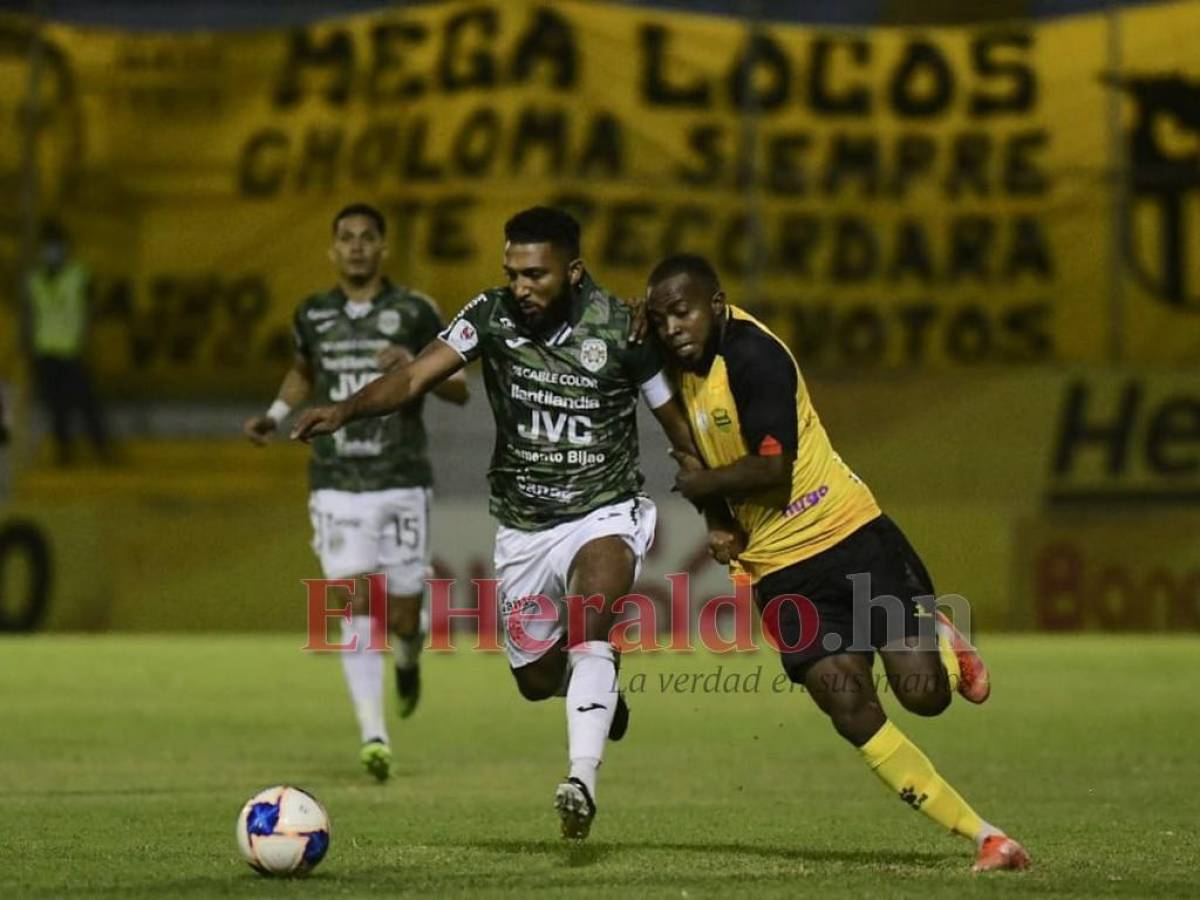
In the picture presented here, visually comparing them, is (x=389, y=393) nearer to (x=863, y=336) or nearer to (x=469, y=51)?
(x=863, y=336)

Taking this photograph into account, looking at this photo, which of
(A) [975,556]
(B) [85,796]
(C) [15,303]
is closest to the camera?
(B) [85,796]

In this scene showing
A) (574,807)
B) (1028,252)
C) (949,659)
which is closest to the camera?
(574,807)

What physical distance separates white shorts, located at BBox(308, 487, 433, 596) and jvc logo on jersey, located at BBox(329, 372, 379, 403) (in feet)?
1.58

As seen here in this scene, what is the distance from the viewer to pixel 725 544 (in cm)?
869

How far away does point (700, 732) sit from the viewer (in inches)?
558

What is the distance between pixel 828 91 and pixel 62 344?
6896 mm

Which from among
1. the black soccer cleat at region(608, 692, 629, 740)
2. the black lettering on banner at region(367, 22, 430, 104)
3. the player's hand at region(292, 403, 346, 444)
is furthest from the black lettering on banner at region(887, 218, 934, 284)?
the player's hand at region(292, 403, 346, 444)

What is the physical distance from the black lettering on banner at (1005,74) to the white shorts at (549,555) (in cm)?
1261

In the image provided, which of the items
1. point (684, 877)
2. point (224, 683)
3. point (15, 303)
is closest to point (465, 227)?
point (15, 303)

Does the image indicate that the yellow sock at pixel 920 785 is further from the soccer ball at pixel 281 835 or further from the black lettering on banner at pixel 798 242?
the black lettering on banner at pixel 798 242

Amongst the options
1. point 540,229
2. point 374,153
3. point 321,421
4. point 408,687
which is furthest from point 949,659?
point 374,153

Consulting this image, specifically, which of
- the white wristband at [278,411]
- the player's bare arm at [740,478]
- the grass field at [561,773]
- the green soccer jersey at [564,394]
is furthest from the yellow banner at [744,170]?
the player's bare arm at [740,478]

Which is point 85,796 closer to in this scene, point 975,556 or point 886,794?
point 886,794

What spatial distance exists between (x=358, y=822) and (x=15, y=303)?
524 inches
